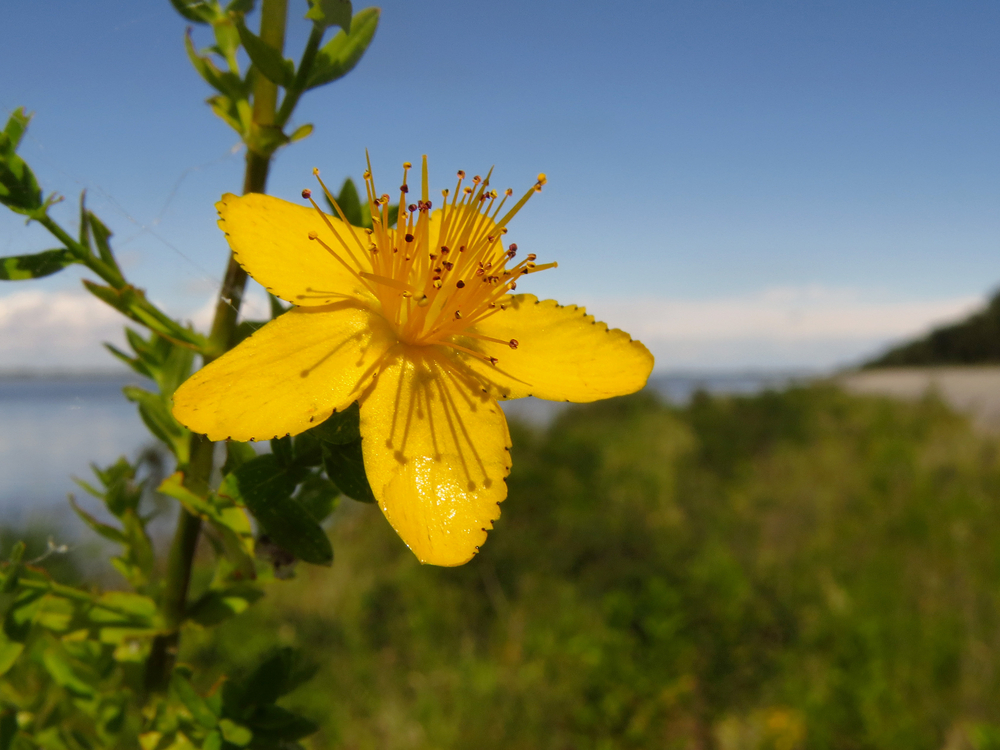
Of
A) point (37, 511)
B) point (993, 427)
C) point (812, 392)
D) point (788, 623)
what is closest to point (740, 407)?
point (812, 392)

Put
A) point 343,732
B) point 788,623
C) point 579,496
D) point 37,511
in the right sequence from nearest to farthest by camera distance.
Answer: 1. point 37,511
2. point 343,732
3. point 788,623
4. point 579,496

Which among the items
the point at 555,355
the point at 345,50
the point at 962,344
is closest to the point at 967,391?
the point at 962,344

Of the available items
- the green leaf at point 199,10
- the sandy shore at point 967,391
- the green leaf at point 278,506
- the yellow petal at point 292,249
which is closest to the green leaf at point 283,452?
the green leaf at point 278,506

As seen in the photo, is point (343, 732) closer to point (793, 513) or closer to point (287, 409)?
point (287, 409)

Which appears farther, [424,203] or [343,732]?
[343,732]

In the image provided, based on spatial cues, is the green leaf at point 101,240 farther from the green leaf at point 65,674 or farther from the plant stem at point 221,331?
the green leaf at point 65,674

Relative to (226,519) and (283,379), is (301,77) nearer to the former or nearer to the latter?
(283,379)

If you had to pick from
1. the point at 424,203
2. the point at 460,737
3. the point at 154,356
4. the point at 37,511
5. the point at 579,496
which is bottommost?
the point at 460,737

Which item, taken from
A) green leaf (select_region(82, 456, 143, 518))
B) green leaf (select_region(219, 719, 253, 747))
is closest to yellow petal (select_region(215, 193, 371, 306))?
green leaf (select_region(82, 456, 143, 518))
